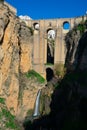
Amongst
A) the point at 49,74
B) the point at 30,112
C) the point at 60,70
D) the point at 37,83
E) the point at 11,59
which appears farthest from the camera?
the point at 49,74

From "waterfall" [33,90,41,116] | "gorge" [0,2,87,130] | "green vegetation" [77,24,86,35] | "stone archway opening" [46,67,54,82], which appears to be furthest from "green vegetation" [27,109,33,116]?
"stone archway opening" [46,67,54,82]

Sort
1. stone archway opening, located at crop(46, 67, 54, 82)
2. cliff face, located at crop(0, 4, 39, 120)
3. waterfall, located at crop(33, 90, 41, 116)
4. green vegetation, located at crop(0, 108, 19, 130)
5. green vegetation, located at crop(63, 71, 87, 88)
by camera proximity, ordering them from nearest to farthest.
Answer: green vegetation, located at crop(0, 108, 19, 130), green vegetation, located at crop(63, 71, 87, 88), cliff face, located at crop(0, 4, 39, 120), waterfall, located at crop(33, 90, 41, 116), stone archway opening, located at crop(46, 67, 54, 82)

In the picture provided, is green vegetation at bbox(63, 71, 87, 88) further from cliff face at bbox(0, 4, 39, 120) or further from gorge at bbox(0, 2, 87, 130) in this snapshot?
cliff face at bbox(0, 4, 39, 120)

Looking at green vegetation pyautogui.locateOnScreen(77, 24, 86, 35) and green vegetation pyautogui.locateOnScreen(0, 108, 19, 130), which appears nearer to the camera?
green vegetation pyautogui.locateOnScreen(0, 108, 19, 130)

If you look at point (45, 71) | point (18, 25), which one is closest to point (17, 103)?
point (18, 25)

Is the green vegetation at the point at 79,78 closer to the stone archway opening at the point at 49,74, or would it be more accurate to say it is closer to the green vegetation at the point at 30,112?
the green vegetation at the point at 30,112

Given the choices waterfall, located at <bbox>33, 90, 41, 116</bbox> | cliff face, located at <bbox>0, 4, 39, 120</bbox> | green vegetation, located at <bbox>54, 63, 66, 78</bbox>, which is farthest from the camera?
green vegetation, located at <bbox>54, 63, 66, 78</bbox>

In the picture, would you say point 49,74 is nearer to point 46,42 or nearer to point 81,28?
point 46,42

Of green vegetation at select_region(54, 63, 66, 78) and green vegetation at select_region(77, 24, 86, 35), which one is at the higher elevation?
green vegetation at select_region(77, 24, 86, 35)

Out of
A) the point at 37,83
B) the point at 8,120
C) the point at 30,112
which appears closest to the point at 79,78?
the point at 30,112
